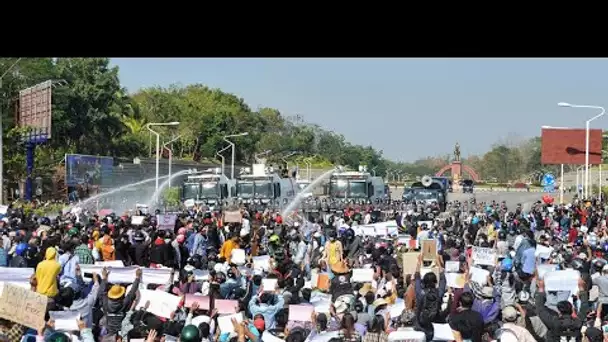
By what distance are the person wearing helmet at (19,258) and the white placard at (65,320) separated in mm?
4758

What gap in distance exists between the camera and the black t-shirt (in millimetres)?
9641

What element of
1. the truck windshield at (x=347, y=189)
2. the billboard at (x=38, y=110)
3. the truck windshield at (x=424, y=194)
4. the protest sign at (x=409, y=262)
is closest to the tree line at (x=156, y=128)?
the billboard at (x=38, y=110)

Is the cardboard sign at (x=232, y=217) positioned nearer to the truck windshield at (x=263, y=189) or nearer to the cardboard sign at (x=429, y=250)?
the cardboard sign at (x=429, y=250)

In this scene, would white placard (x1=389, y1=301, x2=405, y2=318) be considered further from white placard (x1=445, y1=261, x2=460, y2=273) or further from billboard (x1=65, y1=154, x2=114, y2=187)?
billboard (x1=65, y1=154, x2=114, y2=187)

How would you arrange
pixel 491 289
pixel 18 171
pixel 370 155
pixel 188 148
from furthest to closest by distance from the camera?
pixel 370 155 < pixel 188 148 < pixel 18 171 < pixel 491 289

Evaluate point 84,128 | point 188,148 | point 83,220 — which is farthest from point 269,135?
point 83,220

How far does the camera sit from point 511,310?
28.9 ft

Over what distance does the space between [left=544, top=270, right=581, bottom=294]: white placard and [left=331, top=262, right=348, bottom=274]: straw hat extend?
4.49m

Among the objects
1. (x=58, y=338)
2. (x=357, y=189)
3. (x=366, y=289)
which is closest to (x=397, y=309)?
(x=366, y=289)

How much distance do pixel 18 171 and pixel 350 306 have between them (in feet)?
127

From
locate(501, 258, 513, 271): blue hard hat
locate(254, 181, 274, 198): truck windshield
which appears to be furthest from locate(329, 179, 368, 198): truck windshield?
locate(501, 258, 513, 271): blue hard hat

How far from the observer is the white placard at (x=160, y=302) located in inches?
416

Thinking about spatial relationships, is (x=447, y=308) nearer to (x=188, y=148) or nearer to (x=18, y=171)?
(x=18, y=171)

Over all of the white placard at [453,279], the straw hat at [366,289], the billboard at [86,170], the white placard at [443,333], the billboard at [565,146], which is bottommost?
the white placard at [443,333]
